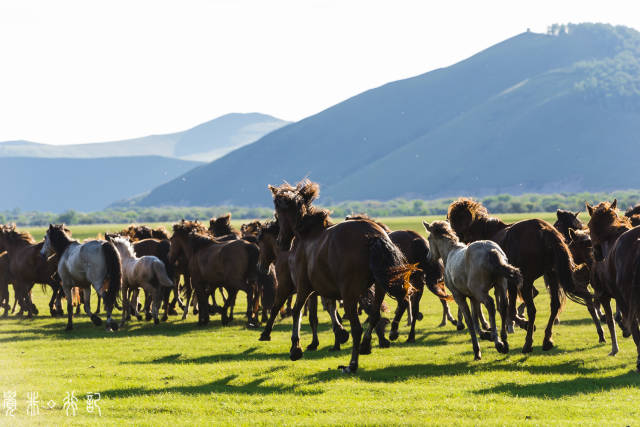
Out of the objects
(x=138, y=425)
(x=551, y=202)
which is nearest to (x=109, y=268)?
(x=138, y=425)

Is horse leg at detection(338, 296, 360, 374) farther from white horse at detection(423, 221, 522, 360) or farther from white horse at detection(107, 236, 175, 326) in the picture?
white horse at detection(107, 236, 175, 326)

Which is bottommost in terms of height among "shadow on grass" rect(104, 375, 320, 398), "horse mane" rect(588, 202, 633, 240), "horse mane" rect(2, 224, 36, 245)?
"shadow on grass" rect(104, 375, 320, 398)

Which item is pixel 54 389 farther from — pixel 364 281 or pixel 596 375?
pixel 596 375

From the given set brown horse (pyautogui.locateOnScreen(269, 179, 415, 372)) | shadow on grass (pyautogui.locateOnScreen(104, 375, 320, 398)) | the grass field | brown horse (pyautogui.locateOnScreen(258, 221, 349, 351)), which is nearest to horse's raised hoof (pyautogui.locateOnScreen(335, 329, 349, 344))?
brown horse (pyautogui.locateOnScreen(258, 221, 349, 351))

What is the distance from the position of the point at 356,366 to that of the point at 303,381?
930 mm

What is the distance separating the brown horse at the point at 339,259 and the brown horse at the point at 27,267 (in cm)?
1168

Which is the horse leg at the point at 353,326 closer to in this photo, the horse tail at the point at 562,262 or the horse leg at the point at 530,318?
the horse leg at the point at 530,318

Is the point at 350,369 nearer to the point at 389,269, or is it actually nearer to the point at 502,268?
the point at 389,269

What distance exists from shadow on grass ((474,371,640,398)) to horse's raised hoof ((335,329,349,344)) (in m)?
4.10

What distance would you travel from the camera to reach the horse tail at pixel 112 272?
1998cm

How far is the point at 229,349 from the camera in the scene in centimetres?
1627

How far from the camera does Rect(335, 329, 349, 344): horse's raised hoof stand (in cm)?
1486

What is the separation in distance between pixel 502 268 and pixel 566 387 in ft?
7.79

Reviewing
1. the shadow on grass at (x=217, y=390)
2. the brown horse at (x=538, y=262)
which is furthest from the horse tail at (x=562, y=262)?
the shadow on grass at (x=217, y=390)
